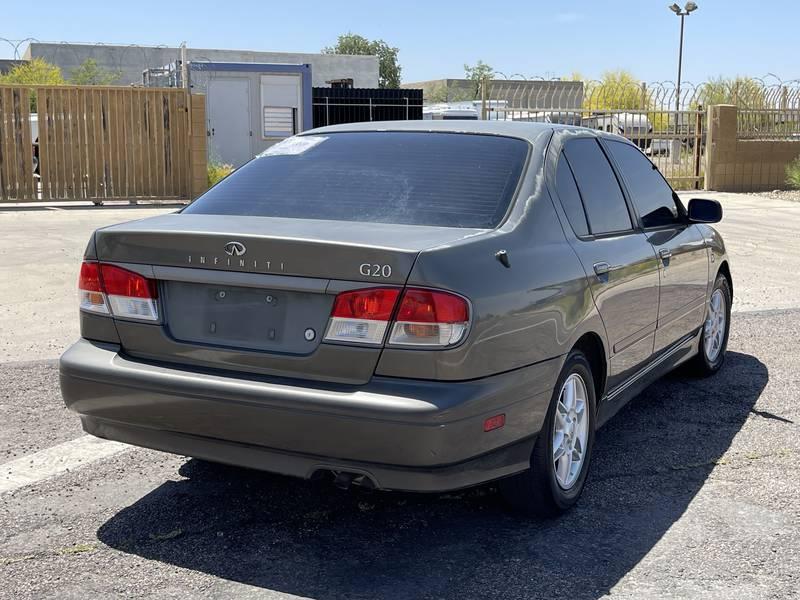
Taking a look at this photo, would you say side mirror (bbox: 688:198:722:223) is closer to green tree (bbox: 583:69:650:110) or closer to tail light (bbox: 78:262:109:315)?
tail light (bbox: 78:262:109:315)

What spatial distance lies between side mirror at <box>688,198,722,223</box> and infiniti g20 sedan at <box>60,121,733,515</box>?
4.45ft

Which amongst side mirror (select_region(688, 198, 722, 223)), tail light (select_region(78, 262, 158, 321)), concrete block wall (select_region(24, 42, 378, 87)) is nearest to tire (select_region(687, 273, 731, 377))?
side mirror (select_region(688, 198, 722, 223))

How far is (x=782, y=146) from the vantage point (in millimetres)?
24344

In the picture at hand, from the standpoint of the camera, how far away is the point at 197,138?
1945 centimetres

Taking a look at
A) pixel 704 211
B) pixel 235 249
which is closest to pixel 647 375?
pixel 704 211

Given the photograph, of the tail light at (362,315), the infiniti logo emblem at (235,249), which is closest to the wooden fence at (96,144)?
the infiniti logo emblem at (235,249)

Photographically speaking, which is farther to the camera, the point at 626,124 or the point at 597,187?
the point at 626,124

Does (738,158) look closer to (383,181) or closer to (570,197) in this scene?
(570,197)

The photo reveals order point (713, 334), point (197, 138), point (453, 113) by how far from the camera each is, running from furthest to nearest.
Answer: point (453, 113) → point (197, 138) → point (713, 334)

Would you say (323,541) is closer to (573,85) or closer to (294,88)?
(294,88)

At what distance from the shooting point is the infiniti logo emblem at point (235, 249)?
3.61 meters

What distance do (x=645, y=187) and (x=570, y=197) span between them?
127cm

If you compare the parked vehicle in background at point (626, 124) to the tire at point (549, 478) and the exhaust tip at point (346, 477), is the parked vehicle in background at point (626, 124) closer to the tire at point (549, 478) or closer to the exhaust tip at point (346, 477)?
the tire at point (549, 478)

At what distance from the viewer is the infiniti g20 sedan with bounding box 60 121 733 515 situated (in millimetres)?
3416
